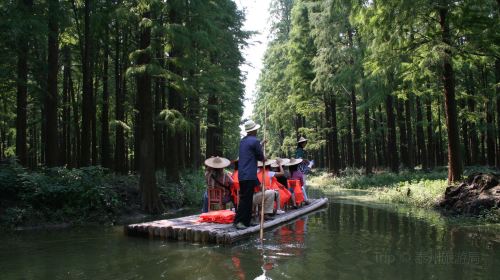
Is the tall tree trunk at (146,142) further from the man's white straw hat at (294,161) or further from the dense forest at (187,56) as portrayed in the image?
the man's white straw hat at (294,161)

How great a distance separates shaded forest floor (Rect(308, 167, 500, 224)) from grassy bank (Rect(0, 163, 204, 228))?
385 inches

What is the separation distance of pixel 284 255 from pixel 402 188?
40.1ft

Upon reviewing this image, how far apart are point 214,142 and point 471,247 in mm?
24210

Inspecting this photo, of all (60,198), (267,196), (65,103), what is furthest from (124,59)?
(267,196)

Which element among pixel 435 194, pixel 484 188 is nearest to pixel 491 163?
pixel 435 194

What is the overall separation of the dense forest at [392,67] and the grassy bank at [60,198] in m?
6.44

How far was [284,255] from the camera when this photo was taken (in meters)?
7.69

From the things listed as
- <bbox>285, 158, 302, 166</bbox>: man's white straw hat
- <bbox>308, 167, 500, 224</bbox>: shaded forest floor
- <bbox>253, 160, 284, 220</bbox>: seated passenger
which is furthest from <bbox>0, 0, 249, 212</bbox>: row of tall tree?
<bbox>308, 167, 500, 224</bbox>: shaded forest floor

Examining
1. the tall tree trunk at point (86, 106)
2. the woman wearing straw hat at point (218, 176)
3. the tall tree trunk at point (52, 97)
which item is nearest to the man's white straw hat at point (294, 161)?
the woman wearing straw hat at point (218, 176)

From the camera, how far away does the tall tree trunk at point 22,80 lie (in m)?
14.9

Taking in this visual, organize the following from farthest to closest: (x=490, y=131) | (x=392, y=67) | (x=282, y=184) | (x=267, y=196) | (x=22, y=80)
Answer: (x=490, y=131) < (x=22, y=80) < (x=392, y=67) < (x=282, y=184) < (x=267, y=196)

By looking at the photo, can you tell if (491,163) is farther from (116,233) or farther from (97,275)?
(97,275)

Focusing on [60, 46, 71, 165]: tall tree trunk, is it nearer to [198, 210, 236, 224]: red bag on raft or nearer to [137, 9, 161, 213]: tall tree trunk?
[137, 9, 161, 213]: tall tree trunk

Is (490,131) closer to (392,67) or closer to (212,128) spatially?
(392,67)
